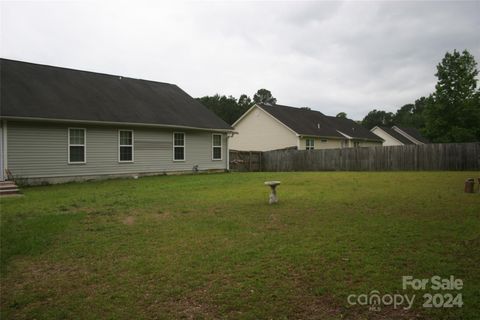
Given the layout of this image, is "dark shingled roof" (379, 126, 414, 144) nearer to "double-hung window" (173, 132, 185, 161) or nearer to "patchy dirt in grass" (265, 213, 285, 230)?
"double-hung window" (173, 132, 185, 161)

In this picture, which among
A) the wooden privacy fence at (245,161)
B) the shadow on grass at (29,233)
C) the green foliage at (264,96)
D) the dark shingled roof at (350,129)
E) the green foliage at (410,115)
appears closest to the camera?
the shadow on grass at (29,233)

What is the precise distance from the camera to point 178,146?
20812 millimetres

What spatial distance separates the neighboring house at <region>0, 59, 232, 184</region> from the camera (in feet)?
49.5

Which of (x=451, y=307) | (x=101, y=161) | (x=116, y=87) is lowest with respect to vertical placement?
(x=451, y=307)

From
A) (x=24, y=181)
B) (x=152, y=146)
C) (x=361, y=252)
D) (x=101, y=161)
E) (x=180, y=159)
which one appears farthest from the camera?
(x=180, y=159)

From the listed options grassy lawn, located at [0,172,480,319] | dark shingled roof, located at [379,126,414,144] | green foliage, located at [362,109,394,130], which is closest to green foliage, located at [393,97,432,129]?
green foliage, located at [362,109,394,130]

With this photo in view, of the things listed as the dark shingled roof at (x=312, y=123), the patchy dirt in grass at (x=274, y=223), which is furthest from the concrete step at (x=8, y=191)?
the dark shingled roof at (x=312, y=123)

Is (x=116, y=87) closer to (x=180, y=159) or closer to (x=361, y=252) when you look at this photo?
(x=180, y=159)

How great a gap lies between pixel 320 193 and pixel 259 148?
2156 cm

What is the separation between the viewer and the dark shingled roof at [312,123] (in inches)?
1250

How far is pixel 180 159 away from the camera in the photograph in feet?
68.6

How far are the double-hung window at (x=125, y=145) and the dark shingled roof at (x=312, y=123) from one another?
15546 mm

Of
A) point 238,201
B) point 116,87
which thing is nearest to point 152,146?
point 116,87

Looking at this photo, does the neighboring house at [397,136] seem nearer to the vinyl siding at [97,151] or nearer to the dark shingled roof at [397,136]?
the dark shingled roof at [397,136]
